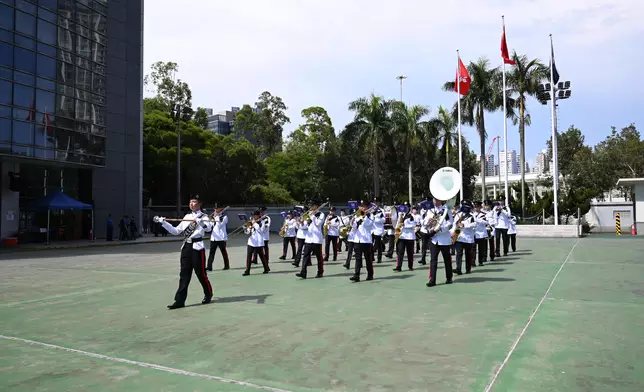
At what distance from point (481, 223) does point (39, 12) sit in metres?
25.3

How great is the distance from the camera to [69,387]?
15.0 feet

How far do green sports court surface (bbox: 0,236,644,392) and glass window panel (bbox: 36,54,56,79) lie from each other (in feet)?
62.2

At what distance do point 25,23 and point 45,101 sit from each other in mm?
3986

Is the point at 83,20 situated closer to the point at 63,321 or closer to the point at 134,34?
the point at 134,34

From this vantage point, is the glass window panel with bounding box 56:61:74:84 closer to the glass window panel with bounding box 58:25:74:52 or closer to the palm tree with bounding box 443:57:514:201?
the glass window panel with bounding box 58:25:74:52

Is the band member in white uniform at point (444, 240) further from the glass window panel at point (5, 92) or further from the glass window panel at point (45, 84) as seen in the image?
the glass window panel at point (45, 84)

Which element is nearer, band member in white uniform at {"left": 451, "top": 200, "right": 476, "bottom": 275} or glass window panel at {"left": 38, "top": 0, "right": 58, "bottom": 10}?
band member in white uniform at {"left": 451, "top": 200, "right": 476, "bottom": 275}

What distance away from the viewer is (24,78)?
2538 cm

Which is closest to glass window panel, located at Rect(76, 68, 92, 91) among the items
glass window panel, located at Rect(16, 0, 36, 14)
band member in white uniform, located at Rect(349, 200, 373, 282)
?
glass window panel, located at Rect(16, 0, 36, 14)

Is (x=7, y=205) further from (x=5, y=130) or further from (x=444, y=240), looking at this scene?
(x=444, y=240)

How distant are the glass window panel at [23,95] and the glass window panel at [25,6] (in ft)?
13.2

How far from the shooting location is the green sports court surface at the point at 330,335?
15.4 feet

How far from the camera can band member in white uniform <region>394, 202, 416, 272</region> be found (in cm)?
1314

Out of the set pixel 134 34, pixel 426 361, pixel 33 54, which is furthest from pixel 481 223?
pixel 134 34
